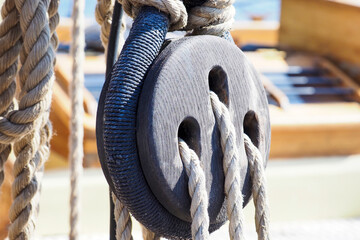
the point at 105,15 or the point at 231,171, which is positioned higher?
the point at 105,15

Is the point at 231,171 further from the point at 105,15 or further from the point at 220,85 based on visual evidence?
the point at 105,15

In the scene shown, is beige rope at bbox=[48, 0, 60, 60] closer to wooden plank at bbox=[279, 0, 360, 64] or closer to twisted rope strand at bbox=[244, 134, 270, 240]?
twisted rope strand at bbox=[244, 134, 270, 240]

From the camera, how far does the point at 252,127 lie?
606 mm

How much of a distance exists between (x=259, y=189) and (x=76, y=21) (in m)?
0.49

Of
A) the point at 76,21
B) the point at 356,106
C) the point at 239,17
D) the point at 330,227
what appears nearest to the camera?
the point at 76,21

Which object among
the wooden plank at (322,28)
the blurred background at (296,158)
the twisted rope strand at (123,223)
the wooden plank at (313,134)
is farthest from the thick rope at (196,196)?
the wooden plank at (322,28)

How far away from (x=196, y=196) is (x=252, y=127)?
0.45 feet

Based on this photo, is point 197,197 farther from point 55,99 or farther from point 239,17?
point 239,17

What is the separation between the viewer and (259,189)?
0.58 metres

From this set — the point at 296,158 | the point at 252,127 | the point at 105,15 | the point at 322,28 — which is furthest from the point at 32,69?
the point at 322,28

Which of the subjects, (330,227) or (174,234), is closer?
(174,234)

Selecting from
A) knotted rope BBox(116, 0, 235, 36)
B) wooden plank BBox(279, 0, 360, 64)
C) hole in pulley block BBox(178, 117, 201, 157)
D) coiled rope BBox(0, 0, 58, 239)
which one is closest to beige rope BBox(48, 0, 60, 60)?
coiled rope BBox(0, 0, 58, 239)

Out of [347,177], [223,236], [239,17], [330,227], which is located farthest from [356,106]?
[239,17]

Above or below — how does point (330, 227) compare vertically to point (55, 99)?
below
